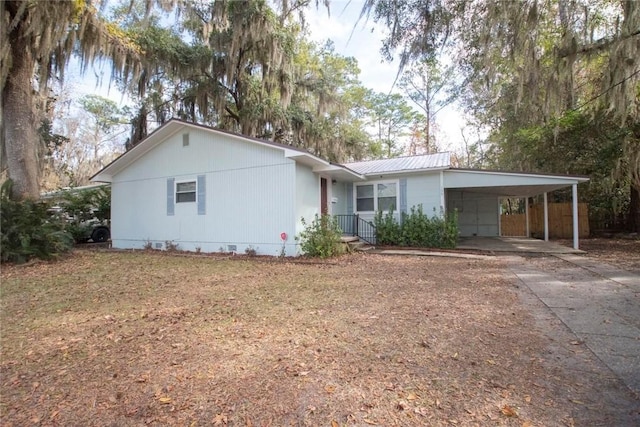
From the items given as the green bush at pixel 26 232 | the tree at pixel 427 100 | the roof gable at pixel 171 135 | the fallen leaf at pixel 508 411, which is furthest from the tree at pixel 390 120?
the fallen leaf at pixel 508 411

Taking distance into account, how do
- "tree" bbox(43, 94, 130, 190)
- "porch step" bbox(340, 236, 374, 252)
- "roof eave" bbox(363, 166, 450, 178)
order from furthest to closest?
"tree" bbox(43, 94, 130, 190) → "roof eave" bbox(363, 166, 450, 178) → "porch step" bbox(340, 236, 374, 252)

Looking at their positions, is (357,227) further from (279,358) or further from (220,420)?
(220,420)

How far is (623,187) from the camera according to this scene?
14.3 metres

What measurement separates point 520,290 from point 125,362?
5505 millimetres

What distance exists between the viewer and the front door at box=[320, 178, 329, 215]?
11422 mm

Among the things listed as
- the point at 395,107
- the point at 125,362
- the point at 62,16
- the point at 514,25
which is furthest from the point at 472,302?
the point at 395,107

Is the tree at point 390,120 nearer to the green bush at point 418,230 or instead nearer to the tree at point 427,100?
the tree at point 427,100

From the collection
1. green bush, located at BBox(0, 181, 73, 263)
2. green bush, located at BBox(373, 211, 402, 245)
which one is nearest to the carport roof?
green bush, located at BBox(373, 211, 402, 245)

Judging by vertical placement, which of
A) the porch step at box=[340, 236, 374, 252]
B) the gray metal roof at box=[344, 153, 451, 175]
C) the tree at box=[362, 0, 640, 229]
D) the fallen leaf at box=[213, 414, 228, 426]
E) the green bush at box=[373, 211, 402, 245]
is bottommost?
the fallen leaf at box=[213, 414, 228, 426]

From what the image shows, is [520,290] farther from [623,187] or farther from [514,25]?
[623,187]

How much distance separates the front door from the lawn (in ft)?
19.7

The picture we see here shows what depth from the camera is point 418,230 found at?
37.0 ft

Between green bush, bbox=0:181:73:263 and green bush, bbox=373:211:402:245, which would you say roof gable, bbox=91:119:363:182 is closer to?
green bush, bbox=373:211:402:245

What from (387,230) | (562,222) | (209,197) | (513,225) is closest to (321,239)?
(387,230)
